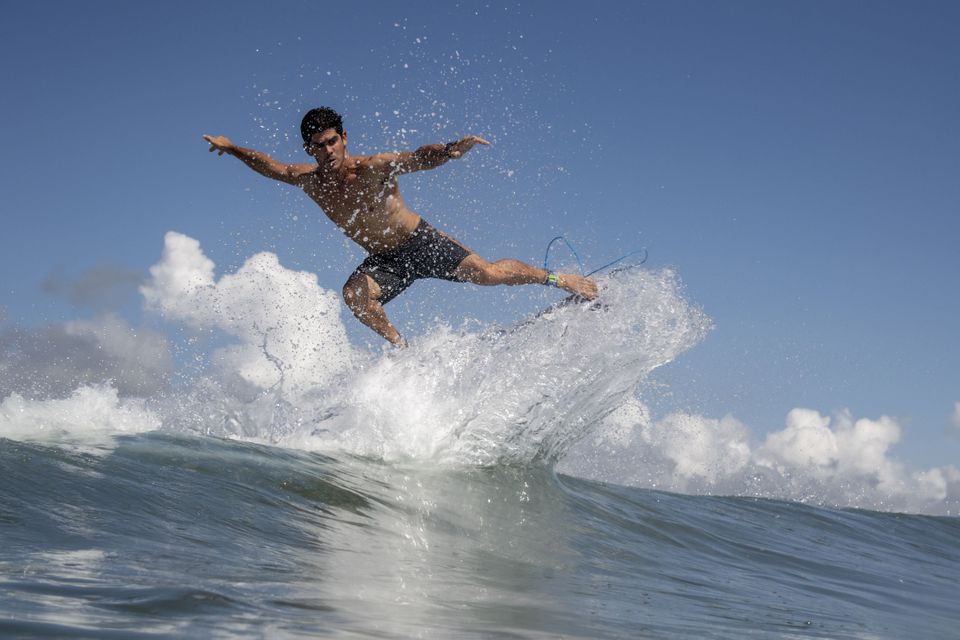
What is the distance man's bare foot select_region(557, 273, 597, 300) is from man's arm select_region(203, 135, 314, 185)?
2801 mm

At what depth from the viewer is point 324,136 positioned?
23.7ft

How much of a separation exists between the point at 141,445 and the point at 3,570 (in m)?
3.74

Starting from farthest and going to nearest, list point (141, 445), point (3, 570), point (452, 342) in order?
point (452, 342), point (141, 445), point (3, 570)

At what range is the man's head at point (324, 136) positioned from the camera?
7.21 metres

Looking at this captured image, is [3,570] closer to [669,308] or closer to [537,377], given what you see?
[537,377]

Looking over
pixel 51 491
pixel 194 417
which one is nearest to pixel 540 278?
pixel 194 417

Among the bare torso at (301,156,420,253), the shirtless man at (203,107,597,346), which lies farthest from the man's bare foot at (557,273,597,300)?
the bare torso at (301,156,420,253)

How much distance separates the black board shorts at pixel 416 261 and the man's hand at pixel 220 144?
65.4 inches

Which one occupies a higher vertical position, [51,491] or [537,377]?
[537,377]

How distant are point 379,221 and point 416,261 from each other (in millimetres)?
644

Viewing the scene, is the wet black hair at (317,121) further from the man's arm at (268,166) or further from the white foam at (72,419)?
the white foam at (72,419)

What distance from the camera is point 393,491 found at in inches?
262

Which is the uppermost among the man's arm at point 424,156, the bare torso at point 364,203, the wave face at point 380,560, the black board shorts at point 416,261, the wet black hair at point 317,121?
the wet black hair at point 317,121

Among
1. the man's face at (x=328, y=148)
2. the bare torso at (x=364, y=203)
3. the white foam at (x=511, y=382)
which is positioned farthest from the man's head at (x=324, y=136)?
the white foam at (x=511, y=382)
